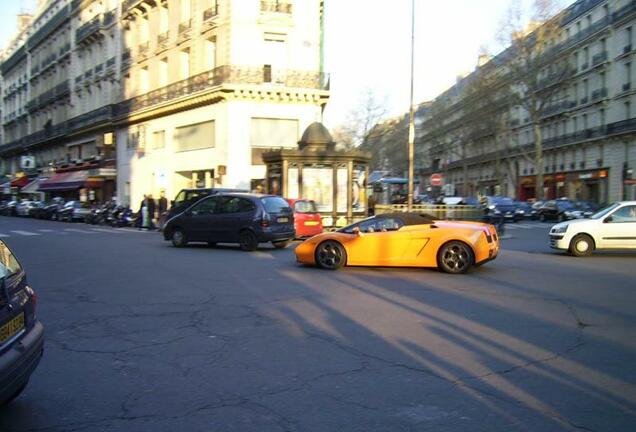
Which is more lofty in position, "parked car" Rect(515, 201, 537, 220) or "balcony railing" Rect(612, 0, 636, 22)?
"balcony railing" Rect(612, 0, 636, 22)

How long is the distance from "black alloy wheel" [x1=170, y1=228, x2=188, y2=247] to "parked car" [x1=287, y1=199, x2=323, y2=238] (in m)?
3.93

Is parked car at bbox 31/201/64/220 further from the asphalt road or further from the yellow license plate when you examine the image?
the yellow license plate

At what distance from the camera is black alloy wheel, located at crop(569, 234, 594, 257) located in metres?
15.2

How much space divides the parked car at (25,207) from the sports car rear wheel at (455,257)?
137 feet

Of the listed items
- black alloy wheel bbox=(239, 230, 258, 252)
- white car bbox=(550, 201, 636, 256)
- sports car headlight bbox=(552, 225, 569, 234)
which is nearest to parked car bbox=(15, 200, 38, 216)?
black alloy wheel bbox=(239, 230, 258, 252)

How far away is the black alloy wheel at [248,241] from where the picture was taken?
16.2 metres

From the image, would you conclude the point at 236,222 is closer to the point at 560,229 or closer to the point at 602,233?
the point at 560,229

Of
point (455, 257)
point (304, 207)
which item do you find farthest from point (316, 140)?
point (455, 257)

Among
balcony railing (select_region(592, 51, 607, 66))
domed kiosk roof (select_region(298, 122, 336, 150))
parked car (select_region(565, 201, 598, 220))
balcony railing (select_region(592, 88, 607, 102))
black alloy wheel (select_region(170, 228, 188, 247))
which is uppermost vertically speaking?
balcony railing (select_region(592, 51, 607, 66))

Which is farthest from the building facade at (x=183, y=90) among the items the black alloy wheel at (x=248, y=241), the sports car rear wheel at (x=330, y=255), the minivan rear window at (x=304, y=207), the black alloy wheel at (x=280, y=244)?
the sports car rear wheel at (x=330, y=255)

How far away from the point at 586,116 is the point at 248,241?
5128 cm

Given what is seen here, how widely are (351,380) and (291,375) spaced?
→ 536 millimetres

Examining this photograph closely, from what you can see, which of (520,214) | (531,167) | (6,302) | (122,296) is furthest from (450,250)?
(531,167)

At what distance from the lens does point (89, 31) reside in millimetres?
48750
